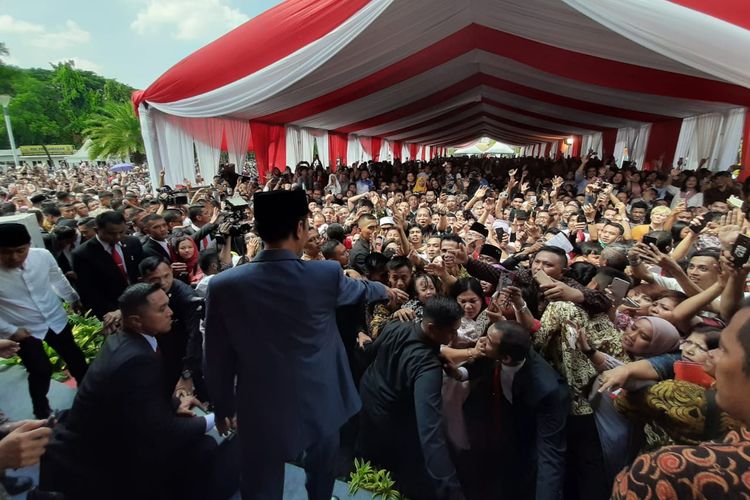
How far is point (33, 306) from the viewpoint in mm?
2318

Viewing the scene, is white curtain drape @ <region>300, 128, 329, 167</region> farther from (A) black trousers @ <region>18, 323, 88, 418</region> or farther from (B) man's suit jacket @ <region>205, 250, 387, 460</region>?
(B) man's suit jacket @ <region>205, 250, 387, 460</region>

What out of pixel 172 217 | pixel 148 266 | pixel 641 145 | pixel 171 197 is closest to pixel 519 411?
pixel 148 266

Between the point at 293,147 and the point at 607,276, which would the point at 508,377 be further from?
the point at 293,147

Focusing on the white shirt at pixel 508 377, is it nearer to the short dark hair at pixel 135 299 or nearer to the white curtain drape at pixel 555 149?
the short dark hair at pixel 135 299

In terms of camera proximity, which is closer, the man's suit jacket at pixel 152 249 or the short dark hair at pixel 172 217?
the man's suit jacket at pixel 152 249

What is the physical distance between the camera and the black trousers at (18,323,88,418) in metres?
2.34

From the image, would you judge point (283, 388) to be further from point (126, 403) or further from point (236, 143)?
point (236, 143)

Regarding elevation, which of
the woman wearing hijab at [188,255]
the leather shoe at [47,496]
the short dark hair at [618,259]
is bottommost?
the leather shoe at [47,496]

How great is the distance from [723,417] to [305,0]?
482 cm

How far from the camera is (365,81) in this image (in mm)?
6570

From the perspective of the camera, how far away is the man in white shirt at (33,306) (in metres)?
2.15

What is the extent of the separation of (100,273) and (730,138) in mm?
10000

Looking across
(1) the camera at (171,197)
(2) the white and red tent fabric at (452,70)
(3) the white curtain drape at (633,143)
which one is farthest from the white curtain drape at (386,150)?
(1) the camera at (171,197)

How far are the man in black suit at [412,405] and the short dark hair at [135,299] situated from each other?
1095 millimetres
